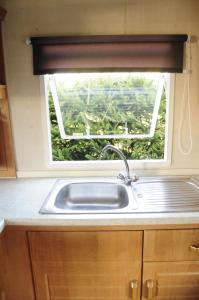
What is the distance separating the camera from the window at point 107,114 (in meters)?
1.69

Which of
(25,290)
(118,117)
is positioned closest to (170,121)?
(118,117)

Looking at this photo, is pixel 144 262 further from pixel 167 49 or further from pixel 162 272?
pixel 167 49

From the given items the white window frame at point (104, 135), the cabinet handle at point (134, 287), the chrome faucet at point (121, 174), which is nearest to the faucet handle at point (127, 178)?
the chrome faucet at point (121, 174)

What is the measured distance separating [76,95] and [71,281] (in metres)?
1.26

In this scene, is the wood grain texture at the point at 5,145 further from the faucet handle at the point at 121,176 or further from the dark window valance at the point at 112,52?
the faucet handle at the point at 121,176

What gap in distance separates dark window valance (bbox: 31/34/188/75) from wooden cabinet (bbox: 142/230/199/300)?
108 cm

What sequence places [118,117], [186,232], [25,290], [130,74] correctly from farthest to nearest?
[118,117] < [130,74] < [25,290] < [186,232]

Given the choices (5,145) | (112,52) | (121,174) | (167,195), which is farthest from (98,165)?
(112,52)

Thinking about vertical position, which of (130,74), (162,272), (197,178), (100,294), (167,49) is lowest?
(100,294)

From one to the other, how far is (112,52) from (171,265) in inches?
53.6

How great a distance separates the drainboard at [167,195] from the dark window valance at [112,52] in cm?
81

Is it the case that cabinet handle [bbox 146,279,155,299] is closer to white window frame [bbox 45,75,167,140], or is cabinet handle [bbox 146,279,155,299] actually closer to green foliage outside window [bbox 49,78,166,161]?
green foliage outside window [bbox 49,78,166,161]

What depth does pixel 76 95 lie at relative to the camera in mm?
1733

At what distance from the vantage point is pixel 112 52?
1.52 meters
